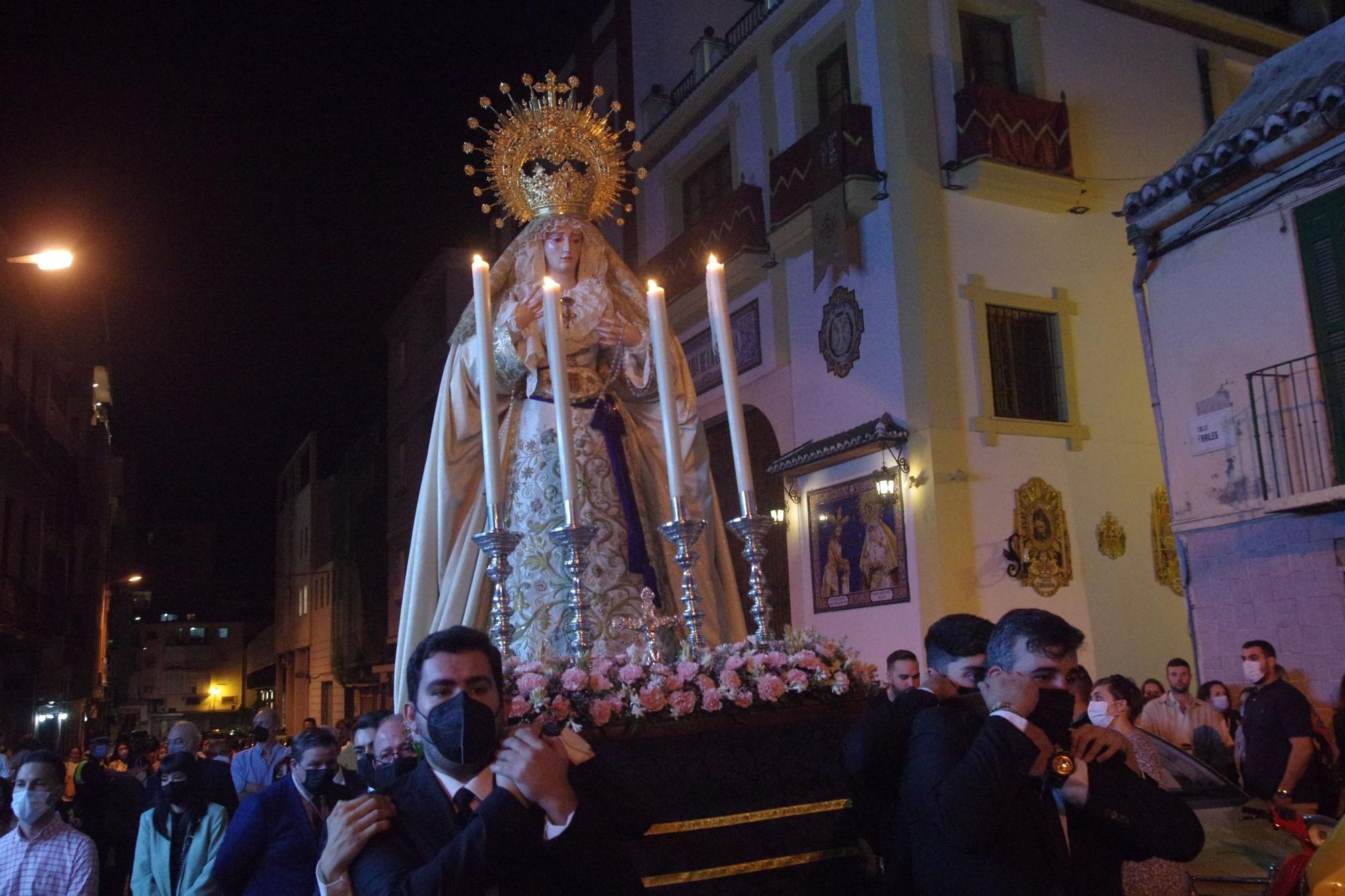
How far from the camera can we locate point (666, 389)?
401 centimetres

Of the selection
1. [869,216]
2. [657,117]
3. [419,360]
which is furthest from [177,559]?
[869,216]

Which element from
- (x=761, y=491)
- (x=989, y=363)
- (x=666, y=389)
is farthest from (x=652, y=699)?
(x=761, y=491)

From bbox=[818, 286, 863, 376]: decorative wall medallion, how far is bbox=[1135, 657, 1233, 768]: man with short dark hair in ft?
18.2

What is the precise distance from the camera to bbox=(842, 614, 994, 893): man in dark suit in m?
2.90

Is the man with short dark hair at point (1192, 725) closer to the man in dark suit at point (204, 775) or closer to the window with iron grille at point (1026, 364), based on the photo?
the window with iron grille at point (1026, 364)

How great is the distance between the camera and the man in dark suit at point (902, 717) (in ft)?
9.50

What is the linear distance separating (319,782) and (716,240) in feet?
41.5

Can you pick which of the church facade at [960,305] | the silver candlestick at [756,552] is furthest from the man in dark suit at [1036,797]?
the church facade at [960,305]

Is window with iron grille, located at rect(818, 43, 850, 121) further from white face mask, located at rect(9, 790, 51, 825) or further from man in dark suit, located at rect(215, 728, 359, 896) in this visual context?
white face mask, located at rect(9, 790, 51, 825)

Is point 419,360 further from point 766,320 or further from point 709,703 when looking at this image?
point 709,703

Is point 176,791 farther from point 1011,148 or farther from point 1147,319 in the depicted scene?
point 1011,148

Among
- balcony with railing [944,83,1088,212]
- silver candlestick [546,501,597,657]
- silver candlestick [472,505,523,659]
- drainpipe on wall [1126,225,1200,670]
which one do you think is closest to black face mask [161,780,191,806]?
silver candlestick [472,505,523,659]

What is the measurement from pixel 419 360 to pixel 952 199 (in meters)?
16.8

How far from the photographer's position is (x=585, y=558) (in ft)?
14.3
